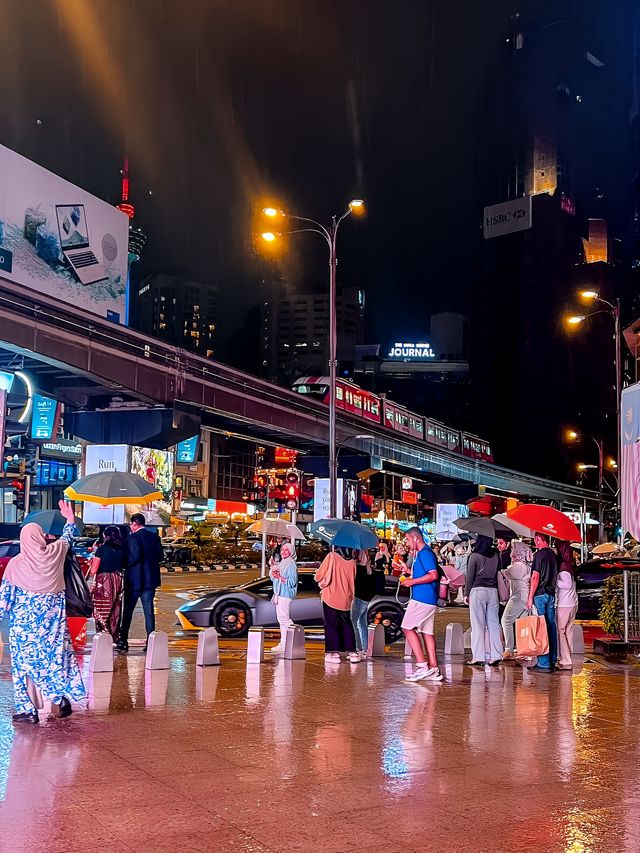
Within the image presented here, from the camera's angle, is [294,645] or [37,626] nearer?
[37,626]

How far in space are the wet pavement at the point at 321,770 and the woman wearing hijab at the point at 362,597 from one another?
107 inches

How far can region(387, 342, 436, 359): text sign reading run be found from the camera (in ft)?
591

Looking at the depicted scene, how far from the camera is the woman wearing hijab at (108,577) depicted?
1440cm

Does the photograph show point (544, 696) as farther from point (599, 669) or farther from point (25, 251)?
point (25, 251)

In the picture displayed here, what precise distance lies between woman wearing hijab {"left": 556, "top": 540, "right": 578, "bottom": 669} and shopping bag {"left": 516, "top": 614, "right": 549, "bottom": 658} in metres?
0.71

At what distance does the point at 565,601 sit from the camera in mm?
14141

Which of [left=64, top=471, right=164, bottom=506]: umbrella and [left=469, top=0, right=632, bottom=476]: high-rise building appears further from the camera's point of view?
[left=469, top=0, right=632, bottom=476]: high-rise building

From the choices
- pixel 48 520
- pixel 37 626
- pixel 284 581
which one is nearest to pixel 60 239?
pixel 284 581

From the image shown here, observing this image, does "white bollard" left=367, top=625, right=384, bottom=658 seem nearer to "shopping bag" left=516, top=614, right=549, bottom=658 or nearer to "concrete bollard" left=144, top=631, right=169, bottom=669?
"shopping bag" left=516, top=614, right=549, bottom=658

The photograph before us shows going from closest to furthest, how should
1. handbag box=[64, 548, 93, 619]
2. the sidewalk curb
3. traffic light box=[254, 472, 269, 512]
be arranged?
handbag box=[64, 548, 93, 619] → traffic light box=[254, 472, 269, 512] → the sidewalk curb

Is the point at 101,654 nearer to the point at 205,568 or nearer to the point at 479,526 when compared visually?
the point at 479,526

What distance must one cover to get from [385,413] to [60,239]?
84.1 ft

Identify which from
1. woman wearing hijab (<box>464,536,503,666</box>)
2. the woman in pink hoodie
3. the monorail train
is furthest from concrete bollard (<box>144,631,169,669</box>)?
the monorail train

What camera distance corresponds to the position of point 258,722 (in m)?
8.92
